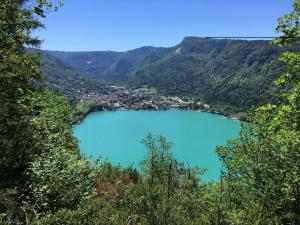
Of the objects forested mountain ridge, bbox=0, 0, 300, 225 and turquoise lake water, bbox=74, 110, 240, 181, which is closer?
forested mountain ridge, bbox=0, 0, 300, 225

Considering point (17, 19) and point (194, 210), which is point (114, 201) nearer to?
point (194, 210)

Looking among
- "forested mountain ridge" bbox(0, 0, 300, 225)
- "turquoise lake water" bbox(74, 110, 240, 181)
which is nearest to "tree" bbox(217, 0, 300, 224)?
"forested mountain ridge" bbox(0, 0, 300, 225)

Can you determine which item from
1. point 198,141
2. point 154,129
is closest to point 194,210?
point 198,141

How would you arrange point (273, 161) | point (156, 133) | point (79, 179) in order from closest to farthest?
point (79, 179)
point (273, 161)
point (156, 133)

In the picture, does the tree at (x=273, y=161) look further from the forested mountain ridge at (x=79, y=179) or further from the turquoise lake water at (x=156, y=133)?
the turquoise lake water at (x=156, y=133)

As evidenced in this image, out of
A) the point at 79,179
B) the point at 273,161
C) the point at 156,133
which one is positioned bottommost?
the point at 156,133

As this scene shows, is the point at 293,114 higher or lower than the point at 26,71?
lower

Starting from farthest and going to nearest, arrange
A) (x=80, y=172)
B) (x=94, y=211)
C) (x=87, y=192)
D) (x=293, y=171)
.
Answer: (x=293, y=171)
(x=80, y=172)
(x=87, y=192)
(x=94, y=211)

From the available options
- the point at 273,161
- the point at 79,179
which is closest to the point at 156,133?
the point at 273,161

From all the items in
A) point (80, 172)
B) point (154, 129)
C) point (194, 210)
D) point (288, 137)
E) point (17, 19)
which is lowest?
point (154, 129)

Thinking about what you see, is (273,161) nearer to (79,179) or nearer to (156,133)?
(79,179)

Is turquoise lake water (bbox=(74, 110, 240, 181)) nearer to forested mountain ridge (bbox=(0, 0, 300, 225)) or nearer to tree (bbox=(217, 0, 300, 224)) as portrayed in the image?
tree (bbox=(217, 0, 300, 224))
